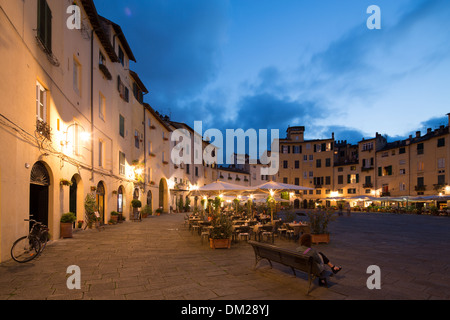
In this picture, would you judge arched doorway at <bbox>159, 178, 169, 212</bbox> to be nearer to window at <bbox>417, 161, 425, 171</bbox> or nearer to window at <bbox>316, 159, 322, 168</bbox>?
window at <bbox>316, 159, 322, 168</bbox>

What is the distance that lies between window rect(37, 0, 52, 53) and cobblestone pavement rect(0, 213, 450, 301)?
22.5 ft

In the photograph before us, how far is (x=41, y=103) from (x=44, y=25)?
8.59ft

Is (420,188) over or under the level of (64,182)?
under

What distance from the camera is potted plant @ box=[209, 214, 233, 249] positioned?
30.7 ft

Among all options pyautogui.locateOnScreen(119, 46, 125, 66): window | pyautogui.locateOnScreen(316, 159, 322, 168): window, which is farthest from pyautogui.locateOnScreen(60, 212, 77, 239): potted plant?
pyautogui.locateOnScreen(316, 159, 322, 168): window

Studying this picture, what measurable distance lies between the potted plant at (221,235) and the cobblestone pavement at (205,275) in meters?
0.32

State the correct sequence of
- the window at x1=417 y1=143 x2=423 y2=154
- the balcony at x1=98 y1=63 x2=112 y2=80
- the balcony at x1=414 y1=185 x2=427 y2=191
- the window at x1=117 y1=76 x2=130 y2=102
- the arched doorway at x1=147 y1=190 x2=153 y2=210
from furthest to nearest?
the window at x1=417 y1=143 x2=423 y2=154
the balcony at x1=414 y1=185 x2=427 y2=191
the arched doorway at x1=147 y1=190 x2=153 y2=210
the window at x1=117 y1=76 x2=130 y2=102
the balcony at x1=98 y1=63 x2=112 y2=80

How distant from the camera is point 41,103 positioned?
32.1ft

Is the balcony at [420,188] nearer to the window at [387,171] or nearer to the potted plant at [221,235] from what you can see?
the window at [387,171]

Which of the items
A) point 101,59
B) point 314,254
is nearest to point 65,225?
point 314,254

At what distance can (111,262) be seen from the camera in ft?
23.8

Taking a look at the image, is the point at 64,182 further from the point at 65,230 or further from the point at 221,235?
the point at 221,235

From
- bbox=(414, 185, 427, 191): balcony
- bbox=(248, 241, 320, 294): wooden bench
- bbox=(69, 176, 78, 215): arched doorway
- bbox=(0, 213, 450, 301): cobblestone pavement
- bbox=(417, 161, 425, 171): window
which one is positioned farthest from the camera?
bbox=(417, 161, 425, 171): window

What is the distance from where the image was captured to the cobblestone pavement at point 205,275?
4883 millimetres
